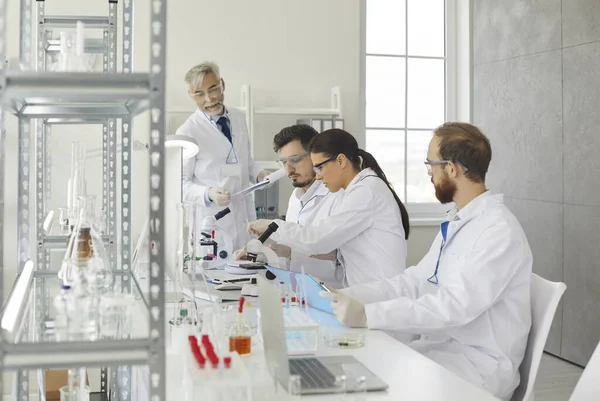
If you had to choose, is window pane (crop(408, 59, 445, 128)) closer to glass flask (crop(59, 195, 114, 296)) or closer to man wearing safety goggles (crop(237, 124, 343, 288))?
man wearing safety goggles (crop(237, 124, 343, 288))

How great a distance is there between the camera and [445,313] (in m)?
2.06

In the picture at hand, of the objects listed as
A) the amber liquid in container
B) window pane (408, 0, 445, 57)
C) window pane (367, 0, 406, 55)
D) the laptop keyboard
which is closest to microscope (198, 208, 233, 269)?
the amber liquid in container

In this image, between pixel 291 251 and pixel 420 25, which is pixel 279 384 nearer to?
pixel 291 251

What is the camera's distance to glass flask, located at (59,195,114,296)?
1.25m

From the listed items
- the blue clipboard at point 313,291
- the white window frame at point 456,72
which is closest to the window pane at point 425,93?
the white window frame at point 456,72

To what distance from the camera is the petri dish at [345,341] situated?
1.93 meters

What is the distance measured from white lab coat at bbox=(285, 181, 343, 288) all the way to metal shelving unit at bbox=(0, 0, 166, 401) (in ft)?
4.46

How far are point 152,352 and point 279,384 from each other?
1.83ft

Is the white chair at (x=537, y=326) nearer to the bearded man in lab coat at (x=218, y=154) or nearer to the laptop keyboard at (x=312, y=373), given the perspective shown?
the laptop keyboard at (x=312, y=373)

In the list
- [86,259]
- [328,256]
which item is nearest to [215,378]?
[86,259]

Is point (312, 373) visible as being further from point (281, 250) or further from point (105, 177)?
point (281, 250)

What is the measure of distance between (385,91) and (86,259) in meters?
4.49

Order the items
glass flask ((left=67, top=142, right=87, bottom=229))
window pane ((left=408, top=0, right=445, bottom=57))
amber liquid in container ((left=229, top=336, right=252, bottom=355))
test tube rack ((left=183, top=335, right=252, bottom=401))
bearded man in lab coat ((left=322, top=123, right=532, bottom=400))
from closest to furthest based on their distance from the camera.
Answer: test tube rack ((left=183, top=335, right=252, bottom=401)) < amber liquid in container ((left=229, top=336, right=252, bottom=355)) < glass flask ((left=67, top=142, right=87, bottom=229)) < bearded man in lab coat ((left=322, top=123, right=532, bottom=400)) < window pane ((left=408, top=0, right=445, bottom=57))

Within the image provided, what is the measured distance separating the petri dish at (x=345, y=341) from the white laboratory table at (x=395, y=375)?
2 cm
